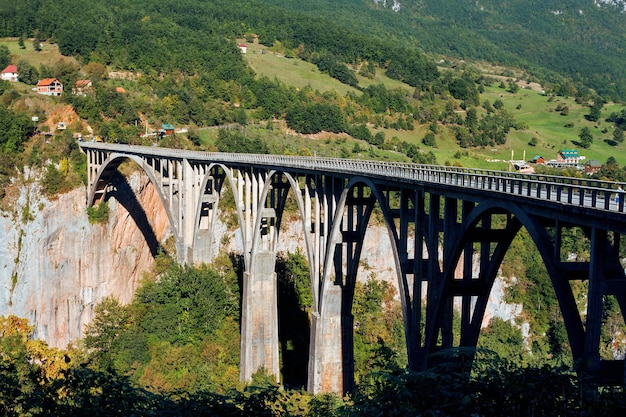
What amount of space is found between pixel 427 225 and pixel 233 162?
1002 inches

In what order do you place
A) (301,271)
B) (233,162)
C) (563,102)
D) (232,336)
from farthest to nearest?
1. (563,102)
2. (301,271)
3. (232,336)
4. (233,162)

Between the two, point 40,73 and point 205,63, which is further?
point 205,63

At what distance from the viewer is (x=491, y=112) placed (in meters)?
150

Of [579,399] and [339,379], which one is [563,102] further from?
[579,399]

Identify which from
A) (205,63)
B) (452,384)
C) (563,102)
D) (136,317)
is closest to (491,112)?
(563,102)

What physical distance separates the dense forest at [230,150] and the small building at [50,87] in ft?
15.8

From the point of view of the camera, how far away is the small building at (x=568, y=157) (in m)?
117

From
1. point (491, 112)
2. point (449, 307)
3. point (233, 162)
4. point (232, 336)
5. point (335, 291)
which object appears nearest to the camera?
point (449, 307)

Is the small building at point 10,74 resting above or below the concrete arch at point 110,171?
above

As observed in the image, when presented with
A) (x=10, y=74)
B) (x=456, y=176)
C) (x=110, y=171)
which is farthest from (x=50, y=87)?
(x=456, y=176)

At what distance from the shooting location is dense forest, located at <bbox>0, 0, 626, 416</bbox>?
20.6 meters

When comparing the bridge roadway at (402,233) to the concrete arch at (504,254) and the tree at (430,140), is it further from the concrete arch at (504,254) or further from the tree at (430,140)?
the tree at (430,140)

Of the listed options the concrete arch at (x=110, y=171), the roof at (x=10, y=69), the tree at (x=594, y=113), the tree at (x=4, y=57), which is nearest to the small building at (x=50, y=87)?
the roof at (x=10, y=69)

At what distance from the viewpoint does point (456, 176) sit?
98.8 feet
